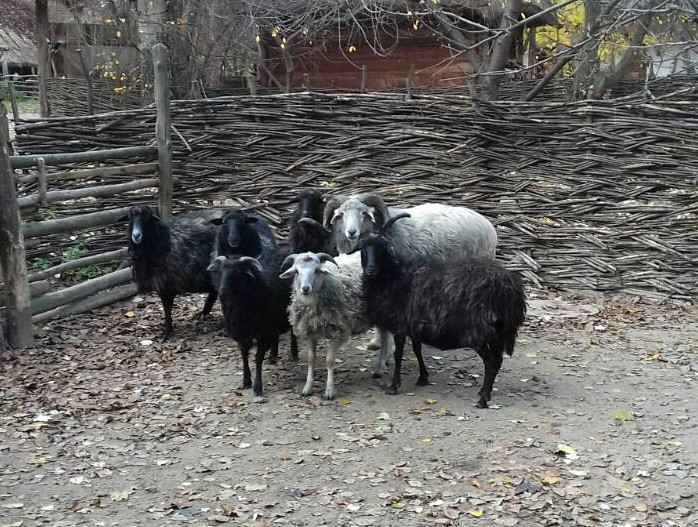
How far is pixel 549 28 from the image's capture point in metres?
15.9

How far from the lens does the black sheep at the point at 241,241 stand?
6551 millimetres

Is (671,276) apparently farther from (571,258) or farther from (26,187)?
(26,187)

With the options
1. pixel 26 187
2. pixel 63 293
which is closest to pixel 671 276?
pixel 63 293

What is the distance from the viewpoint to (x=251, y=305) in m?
5.80

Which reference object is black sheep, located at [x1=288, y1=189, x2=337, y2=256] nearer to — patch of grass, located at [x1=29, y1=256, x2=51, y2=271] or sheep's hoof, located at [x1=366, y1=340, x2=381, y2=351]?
sheep's hoof, located at [x1=366, y1=340, x2=381, y2=351]

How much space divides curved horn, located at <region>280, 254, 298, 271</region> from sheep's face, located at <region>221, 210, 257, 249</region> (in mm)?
714

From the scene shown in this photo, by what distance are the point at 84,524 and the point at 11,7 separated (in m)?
24.3

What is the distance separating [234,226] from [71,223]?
84.1 inches

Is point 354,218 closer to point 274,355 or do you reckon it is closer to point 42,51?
point 274,355

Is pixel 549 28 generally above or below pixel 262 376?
above

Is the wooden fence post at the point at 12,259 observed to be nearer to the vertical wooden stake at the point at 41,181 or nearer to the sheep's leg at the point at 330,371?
the vertical wooden stake at the point at 41,181

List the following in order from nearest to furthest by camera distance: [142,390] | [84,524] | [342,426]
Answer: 1. [84,524]
2. [342,426]
3. [142,390]

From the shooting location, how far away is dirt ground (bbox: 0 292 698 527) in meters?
4.22

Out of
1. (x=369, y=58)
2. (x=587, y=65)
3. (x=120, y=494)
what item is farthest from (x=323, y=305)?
(x=369, y=58)
